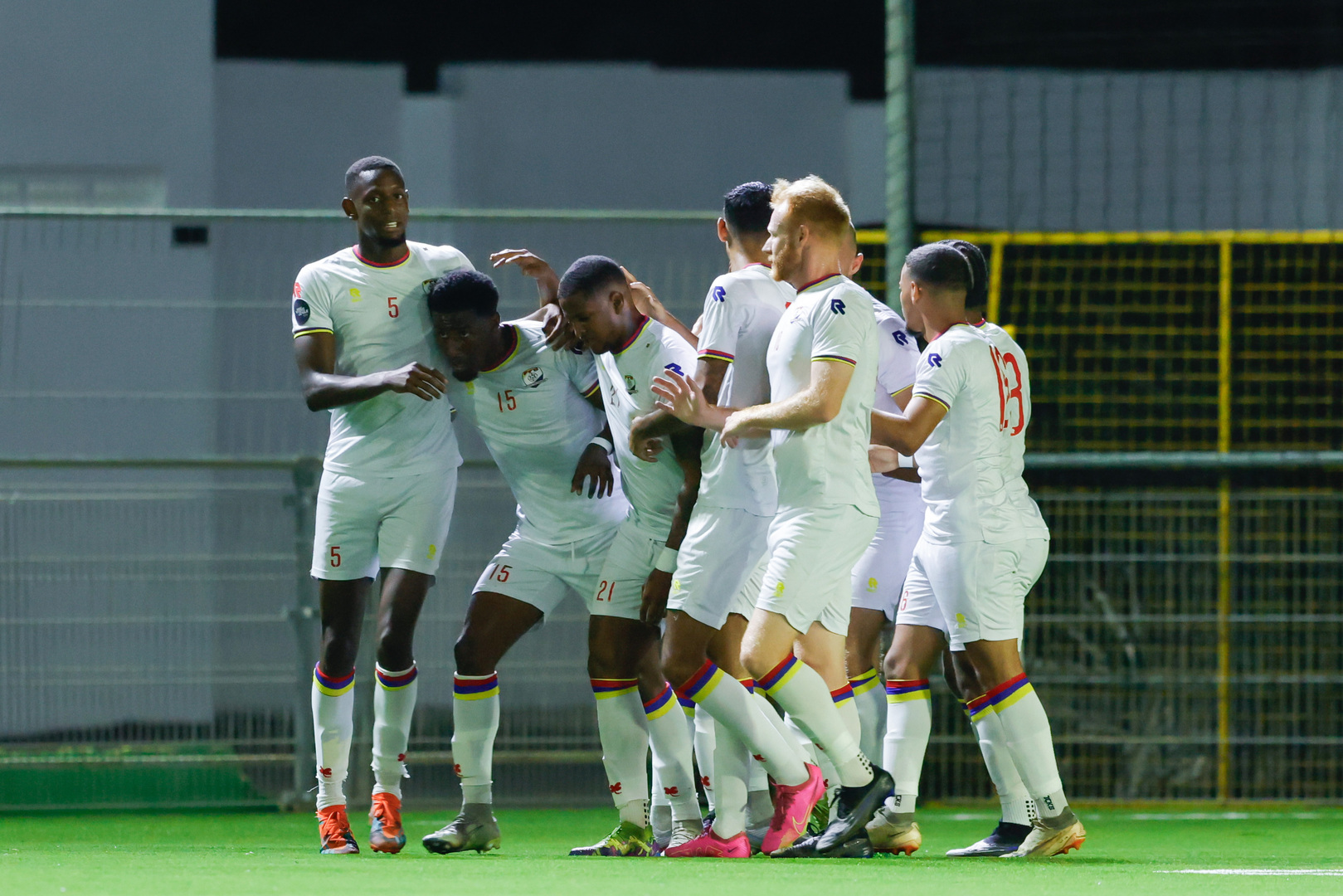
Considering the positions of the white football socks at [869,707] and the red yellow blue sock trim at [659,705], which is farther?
the white football socks at [869,707]

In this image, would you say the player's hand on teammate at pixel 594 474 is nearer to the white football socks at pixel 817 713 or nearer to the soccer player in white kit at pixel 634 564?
the soccer player in white kit at pixel 634 564

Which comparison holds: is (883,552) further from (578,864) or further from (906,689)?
(578,864)

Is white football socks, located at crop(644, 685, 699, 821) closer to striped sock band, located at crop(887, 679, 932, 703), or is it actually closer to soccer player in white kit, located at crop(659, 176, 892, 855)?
soccer player in white kit, located at crop(659, 176, 892, 855)

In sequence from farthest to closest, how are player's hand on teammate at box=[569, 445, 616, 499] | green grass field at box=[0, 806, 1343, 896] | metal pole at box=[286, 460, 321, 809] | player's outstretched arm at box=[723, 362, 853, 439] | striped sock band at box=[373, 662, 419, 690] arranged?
metal pole at box=[286, 460, 321, 809], striped sock band at box=[373, 662, 419, 690], player's hand on teammate at box=[569, 445, 616, 499], player's outstretched arm at box=[723, 362, 853, 439], green grass field at box=[0, 806, 1343, 896]

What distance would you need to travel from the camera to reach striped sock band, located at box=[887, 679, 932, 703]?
544 centimetres

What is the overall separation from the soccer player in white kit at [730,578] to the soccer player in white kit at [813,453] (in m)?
0.11

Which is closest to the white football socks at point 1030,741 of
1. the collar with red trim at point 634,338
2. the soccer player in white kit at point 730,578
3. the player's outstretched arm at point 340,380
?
the soccer player in white kit at point 730,578

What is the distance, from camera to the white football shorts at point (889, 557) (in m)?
5.78

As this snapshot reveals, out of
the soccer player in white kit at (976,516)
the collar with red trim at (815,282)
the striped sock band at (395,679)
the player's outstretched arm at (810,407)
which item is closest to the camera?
the player's outstretched arm at (810,407)

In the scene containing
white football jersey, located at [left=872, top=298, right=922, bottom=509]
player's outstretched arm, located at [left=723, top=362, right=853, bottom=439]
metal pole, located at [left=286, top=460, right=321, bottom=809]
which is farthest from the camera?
metal pole, located at [left=286, top=460, right=321, bottom=809]

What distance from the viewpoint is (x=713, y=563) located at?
4.87 metres

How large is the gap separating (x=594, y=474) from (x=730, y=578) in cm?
69

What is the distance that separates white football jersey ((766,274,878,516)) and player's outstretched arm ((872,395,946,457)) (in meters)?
0.19

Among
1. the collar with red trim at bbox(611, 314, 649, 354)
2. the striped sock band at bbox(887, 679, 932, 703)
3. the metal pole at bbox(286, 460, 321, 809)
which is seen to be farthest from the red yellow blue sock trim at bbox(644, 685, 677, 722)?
the metal pole at bbox(286, 460, 321, 809)
